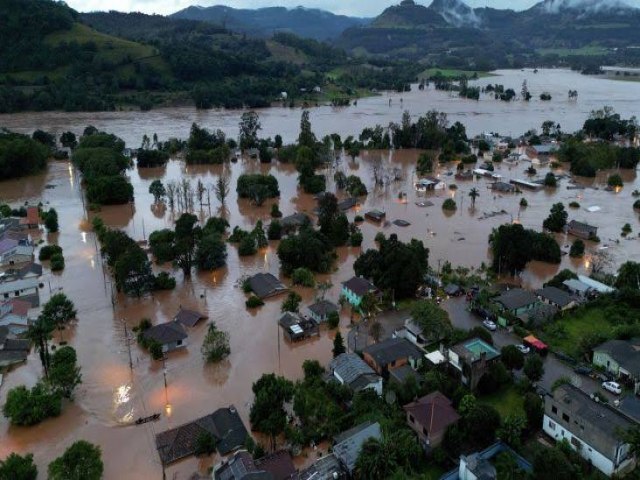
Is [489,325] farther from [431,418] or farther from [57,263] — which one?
[57,263]

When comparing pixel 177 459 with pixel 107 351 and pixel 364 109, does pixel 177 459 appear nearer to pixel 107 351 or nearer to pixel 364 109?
pixel 107 351

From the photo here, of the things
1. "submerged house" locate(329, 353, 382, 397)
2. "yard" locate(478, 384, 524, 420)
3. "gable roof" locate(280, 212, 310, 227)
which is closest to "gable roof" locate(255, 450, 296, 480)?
"submerged house" locate(329, 353, 382, 397)

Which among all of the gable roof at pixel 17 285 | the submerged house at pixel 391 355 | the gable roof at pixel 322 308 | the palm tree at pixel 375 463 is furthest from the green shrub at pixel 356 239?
A: the palm tree at pixel 375 463

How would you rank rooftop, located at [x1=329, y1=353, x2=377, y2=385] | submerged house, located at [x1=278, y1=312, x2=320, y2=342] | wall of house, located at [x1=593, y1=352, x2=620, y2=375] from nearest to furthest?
rooftop, located at [x1=329, y1=353, x2=377, y2=385], wall of house, located at [x1=593, y1=352, x2=620, y2=375], submerged house, located at [x1=278, y1=312, x2=320, y2=342]

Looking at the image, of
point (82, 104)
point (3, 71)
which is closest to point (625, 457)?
point (82, 104)

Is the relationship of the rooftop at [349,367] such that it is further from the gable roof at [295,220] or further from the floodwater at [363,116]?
the floodwater at [363,116]

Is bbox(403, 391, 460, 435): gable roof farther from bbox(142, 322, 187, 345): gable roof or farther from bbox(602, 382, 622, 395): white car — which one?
bbox(142, 322, 187, 345): gable roof
